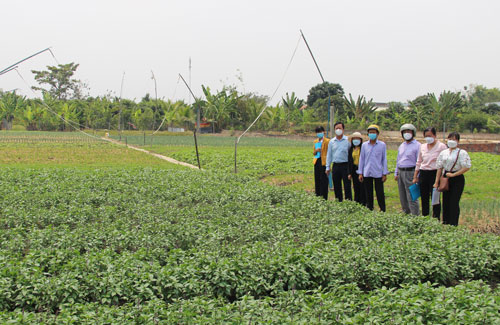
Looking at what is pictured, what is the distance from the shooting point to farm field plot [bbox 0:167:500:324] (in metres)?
4.04

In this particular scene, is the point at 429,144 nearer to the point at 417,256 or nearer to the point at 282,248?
the point at 417,256

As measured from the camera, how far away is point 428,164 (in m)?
8.81

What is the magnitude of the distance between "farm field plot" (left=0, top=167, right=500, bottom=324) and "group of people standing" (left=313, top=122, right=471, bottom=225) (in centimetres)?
111

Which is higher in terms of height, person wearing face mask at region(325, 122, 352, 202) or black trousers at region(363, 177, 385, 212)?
person wearing face mask at region(325, 122, 352, 202)

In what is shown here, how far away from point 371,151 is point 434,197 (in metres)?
1.57

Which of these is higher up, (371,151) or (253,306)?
(371,151)

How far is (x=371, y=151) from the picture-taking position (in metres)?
9.61

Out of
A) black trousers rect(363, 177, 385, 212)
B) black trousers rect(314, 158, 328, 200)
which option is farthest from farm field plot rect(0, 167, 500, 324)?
black trousers rect(314, 158, 328, 200)

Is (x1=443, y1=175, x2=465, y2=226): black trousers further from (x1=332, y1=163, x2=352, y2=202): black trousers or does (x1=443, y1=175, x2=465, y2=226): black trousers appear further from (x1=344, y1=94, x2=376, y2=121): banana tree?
(x1=344, y1=94, x2=376, y2=121): banana tree

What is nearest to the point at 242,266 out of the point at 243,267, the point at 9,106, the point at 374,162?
the point at 243,267

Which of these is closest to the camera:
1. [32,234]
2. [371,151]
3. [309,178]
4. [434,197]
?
[32,234]

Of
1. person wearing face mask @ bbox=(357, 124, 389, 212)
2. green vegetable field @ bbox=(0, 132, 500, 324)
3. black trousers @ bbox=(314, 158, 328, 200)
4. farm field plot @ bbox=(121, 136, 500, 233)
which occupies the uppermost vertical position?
person wearing face mask @ bbox=(357, 124, 389, 212)

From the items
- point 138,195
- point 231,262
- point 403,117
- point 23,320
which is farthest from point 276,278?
point 403,117

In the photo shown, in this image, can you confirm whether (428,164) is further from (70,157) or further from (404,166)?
(70,157)
